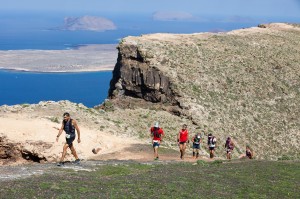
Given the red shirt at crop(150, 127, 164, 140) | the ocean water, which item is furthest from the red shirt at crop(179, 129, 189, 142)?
the ocean water

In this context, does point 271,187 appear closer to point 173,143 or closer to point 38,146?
point 38,146

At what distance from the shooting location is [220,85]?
2347 inches

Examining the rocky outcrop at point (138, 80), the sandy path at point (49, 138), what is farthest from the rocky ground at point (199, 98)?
the sandy path at point (49, 138)

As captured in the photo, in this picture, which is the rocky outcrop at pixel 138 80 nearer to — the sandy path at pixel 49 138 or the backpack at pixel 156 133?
the sandy path at pixel 49 138

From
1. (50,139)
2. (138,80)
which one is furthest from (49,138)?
(138,80)

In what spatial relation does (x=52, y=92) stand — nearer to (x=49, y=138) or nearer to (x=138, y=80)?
(x=138, y=80)

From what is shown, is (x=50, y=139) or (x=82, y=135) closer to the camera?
(x=50, y=139)

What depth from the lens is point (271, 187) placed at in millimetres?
22547

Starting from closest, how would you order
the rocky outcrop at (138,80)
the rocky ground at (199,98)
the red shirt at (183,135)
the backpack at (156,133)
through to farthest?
the backpack at (156,133) → the red shirt at (183,135) → the rocky ground at (199,98) → the rocky outcrop at (138,80)

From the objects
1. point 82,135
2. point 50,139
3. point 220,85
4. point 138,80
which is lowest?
point 82,135

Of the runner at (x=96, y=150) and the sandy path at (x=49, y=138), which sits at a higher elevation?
the sandy path at (x=49, y=138)

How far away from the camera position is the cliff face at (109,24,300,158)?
54312 mm

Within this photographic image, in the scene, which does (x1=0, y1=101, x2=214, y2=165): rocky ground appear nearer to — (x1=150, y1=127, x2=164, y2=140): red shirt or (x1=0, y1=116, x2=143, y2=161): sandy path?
(x1=0, y1=116, x2=143, y2=161): sandy path

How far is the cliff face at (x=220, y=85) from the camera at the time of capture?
54.3 meters
